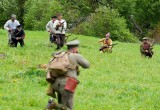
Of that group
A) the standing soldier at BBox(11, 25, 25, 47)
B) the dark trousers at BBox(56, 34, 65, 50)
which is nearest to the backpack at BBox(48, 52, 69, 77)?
the standing soldier at BBox(11, 25, 25, 47)

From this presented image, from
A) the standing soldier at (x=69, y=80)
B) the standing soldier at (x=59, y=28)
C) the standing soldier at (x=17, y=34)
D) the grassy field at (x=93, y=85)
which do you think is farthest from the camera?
the standing soldier at (x=59, y=28)

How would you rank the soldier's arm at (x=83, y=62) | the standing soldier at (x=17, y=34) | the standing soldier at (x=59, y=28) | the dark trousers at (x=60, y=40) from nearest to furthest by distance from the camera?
the soldier's arm at (x=83, y=62), the standing soldier at (x=17, y=34), the standing soldier at (x=59, y=28), the dark trousers at (x=60, y=40)

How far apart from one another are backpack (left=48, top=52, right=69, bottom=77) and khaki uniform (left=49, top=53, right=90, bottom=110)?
0.47 ft

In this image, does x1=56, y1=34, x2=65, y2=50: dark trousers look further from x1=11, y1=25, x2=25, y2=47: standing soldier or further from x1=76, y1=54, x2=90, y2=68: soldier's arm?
x1=76, y1=54, x2=90, y2=68: soldier's arm

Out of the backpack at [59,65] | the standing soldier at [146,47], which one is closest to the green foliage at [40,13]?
the standing soldier at [146,47]

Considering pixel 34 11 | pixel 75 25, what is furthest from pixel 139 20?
pixel 34 11

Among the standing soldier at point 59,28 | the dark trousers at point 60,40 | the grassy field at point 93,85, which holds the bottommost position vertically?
the grassy field at point 93,85

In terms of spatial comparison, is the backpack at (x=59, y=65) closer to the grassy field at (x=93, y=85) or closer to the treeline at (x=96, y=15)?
the grassy field at (x=93, y=85)

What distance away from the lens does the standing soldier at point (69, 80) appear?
33.6 ft

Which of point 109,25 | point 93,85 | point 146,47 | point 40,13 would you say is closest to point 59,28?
point 146,47

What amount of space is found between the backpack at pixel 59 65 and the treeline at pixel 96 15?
46350 millimetres

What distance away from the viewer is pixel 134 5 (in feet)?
239

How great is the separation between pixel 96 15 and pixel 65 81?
4843 centimetres

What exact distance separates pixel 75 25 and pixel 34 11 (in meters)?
9.43
